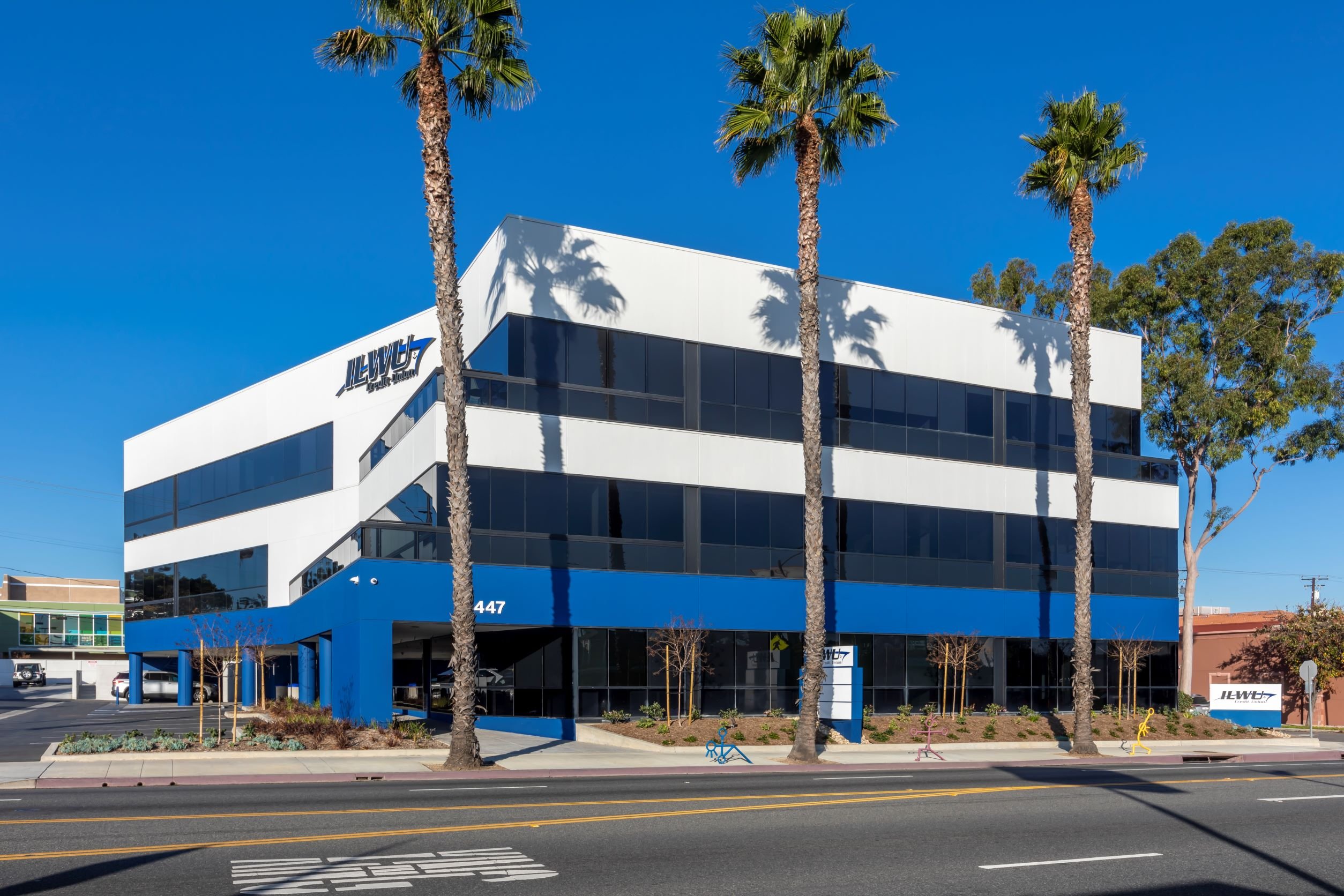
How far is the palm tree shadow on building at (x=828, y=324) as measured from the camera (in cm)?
3544

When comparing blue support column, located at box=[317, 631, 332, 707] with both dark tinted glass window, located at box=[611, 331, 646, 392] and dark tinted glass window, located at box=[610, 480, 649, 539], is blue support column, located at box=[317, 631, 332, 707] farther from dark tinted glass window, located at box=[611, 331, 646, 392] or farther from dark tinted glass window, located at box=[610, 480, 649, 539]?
dark tinted glass window, located at box=[611, 331, 646, 392]

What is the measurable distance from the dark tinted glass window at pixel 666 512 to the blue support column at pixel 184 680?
28.2 meters

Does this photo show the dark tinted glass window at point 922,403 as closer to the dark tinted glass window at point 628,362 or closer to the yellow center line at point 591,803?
the dark tinted glass window at point 628,362

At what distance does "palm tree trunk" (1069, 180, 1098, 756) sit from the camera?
31203 mm

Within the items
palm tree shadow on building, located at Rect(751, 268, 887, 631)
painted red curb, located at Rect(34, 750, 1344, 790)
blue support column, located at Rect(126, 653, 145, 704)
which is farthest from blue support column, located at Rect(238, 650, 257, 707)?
painted red curb, located at Rect(34, 750, 1344, 790)

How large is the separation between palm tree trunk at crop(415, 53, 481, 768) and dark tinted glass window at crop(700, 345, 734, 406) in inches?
407

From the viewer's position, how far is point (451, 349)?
82.0 ft

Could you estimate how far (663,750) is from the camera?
2866 cm

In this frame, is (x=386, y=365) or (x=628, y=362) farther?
(x=386, y=365)

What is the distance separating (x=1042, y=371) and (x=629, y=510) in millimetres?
16213

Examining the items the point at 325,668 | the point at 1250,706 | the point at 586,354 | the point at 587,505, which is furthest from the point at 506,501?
the point at 1250,706

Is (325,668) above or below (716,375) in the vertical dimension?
below

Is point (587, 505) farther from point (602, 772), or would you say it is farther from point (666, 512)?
point (602, 772)

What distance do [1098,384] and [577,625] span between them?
21.0 meters
